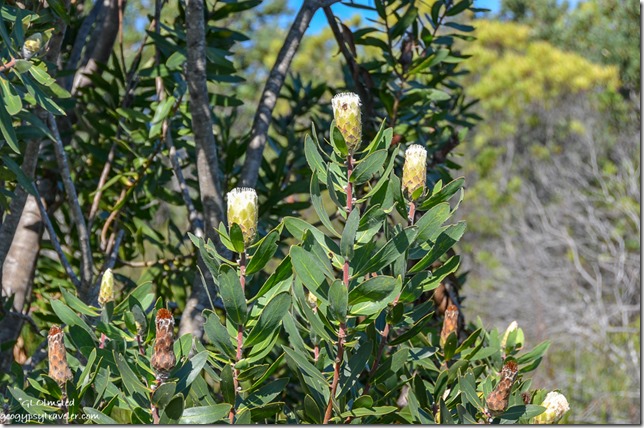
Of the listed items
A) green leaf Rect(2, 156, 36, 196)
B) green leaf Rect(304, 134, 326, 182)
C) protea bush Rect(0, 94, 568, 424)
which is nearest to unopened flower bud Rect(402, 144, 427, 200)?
protea bush Rect(0, 94, 568, 424)

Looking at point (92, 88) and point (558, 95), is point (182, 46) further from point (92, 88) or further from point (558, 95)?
point (558, 95)

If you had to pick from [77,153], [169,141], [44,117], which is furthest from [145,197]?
[44,117]

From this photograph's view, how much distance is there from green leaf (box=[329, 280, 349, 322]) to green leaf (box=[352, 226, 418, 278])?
0.05 metres

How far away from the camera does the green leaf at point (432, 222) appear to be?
94 cm

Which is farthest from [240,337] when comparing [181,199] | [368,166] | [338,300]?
[181,199]

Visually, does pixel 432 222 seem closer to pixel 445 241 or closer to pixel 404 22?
pixel 445 241

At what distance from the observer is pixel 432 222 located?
3.15 ft

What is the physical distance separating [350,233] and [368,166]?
0.38ft

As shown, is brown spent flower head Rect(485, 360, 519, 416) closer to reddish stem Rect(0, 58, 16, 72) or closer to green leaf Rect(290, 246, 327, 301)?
green leaf Rect(290, 246, 327, 301)

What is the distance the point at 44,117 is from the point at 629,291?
6516 millimetres

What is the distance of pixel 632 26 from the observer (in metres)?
8.57

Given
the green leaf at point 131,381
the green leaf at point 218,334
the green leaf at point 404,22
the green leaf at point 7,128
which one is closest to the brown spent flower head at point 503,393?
the green leaf at point 218,334

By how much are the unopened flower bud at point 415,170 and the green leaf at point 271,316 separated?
23cm

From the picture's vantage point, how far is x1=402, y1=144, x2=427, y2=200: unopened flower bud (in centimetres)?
98
